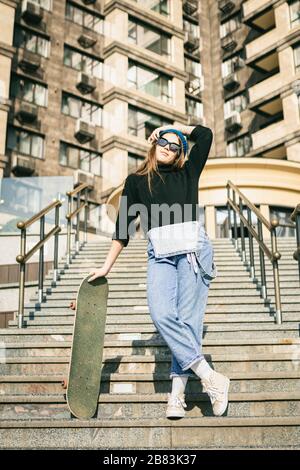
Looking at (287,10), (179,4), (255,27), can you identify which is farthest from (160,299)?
(179,4)

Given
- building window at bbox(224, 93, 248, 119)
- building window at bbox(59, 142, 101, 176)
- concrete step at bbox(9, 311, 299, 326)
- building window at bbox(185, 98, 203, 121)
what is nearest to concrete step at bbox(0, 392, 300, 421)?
concrete step at bbox(9, 311, 299, 326)

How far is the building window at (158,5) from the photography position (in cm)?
3040

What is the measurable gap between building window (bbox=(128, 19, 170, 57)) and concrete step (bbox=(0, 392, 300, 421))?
93.0ft

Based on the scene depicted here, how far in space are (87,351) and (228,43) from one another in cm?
3366

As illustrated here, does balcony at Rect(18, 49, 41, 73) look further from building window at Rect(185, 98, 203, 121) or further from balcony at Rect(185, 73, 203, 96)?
balcony at Rect(185, 73, 203, 96)

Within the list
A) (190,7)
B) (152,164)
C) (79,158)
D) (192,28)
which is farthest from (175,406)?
(190,7)

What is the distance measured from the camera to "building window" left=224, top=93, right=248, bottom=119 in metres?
32.2

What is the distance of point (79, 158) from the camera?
2780 cm

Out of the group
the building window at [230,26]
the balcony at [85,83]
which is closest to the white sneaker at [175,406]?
the balcony at [85,83]

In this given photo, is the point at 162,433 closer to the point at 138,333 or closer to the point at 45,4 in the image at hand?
the point at 138,333

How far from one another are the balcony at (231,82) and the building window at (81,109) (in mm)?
9026

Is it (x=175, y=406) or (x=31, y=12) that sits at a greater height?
(x=31, y=12)

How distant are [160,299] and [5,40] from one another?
2468cm
